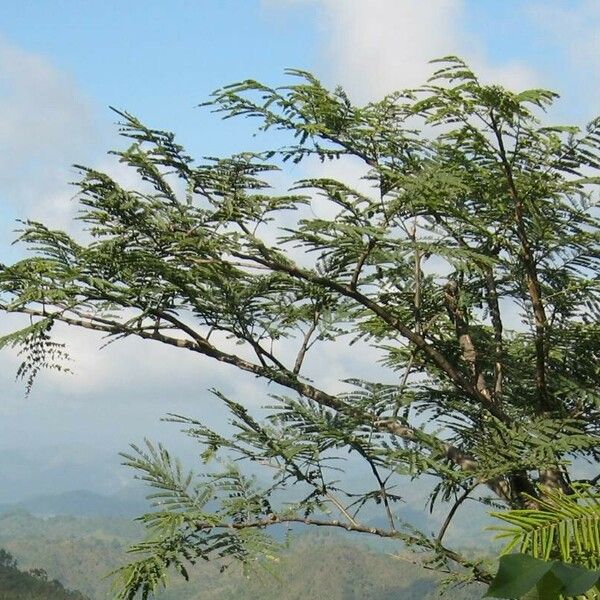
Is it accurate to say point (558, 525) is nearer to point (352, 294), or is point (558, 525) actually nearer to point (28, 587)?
Answer: point (352, 294)

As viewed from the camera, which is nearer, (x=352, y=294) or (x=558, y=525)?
(x=558, y=525)

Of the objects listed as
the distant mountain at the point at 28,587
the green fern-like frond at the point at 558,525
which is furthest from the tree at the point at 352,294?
the distant mountain at the point at 28,587

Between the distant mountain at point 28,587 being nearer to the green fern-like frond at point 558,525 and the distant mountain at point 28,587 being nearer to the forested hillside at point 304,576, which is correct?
the forested hillside at point 304,576

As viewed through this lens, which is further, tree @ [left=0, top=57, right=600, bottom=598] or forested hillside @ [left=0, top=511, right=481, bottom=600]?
forested hillside @ [left=0, top=511, right=481, bottom=600]

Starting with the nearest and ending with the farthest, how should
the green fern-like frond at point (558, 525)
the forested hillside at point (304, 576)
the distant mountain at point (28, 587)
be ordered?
1. the green fern-like frond at point (558, 525)
2. the distant mountain at point (28, 587)
3. the forested hillside at point (304, 576)

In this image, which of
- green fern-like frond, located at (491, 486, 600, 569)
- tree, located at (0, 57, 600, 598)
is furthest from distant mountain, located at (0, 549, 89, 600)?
green fern-like frond, located at (491, 486, 600, 569)

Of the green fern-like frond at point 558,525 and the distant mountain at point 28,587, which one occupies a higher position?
the green fern-like frond at point 558,525

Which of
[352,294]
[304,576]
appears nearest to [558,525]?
[352,294]

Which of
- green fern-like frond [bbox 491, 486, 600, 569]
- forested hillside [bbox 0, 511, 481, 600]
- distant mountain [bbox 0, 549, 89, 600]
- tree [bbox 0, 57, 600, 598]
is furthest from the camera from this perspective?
forested hillside [bbox 0, 511, 481, 600]

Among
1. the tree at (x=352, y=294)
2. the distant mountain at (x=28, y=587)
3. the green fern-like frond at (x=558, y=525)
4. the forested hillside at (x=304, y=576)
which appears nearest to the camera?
the green fern-like frond at (x=558, y=525)

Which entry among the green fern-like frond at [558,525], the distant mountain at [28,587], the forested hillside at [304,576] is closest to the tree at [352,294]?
the green fern-like frond at [558,525]

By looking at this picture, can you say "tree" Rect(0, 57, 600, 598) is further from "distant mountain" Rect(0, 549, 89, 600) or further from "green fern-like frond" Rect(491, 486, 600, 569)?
"distant mountain" Rect(0, 549, 89, 600)

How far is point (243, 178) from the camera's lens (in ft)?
18.3

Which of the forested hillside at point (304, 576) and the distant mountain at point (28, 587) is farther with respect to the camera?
the forested hillside at point (304, 576)
